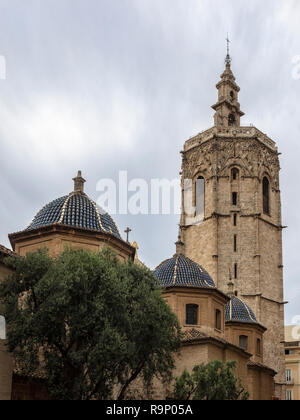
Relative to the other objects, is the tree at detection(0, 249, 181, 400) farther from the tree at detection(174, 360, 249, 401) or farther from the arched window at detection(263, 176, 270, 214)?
the arched window at detection(263, 176, 270, 214)

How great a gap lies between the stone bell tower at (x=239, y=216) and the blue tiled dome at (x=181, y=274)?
930 inches

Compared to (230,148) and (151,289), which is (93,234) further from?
(230,148)

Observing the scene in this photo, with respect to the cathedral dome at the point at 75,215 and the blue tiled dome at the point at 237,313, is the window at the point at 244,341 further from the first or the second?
the cathedral dome at the point at 75,215

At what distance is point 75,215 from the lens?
30.5 metres

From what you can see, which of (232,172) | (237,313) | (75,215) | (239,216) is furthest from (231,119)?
(75,215)

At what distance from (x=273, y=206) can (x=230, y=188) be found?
5.87 metres

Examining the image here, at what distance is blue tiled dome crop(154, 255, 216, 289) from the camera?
35.0m

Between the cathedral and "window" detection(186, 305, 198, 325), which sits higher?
the cathedral

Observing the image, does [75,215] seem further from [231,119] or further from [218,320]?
[231,119]

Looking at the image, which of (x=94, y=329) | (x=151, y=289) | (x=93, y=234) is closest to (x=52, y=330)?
(x=94, y=329)

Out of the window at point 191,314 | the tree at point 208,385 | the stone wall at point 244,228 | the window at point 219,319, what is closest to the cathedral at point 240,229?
the stone wall at point 244,228

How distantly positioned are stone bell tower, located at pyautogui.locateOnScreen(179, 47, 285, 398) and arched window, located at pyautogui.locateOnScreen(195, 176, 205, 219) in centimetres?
11

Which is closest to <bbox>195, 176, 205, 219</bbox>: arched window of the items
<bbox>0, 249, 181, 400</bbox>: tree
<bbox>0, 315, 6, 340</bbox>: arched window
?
<bbox>0, 249, 181, 400</bbox>: tree

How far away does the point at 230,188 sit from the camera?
66.7m
